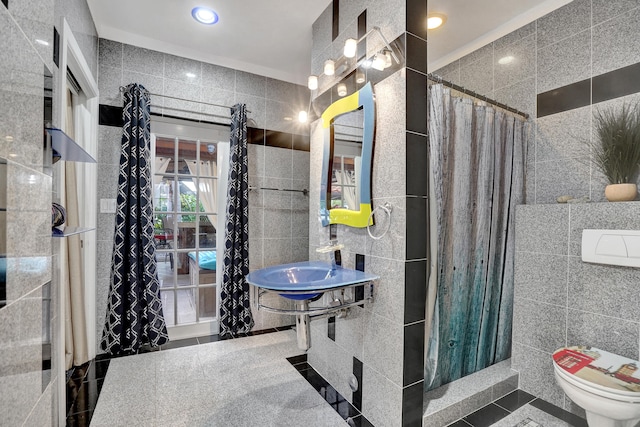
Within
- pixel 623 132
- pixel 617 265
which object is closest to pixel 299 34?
pixel 623 132

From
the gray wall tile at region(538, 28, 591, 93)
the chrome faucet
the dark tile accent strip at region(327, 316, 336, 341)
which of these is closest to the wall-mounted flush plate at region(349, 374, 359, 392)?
the dark tile accent strip at region(327, 316, 336, 341)

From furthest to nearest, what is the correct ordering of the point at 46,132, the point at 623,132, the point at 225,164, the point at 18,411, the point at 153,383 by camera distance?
1. the point at 225,164
2. the point at 153,383
3. the point at 623,132
4. the point at 46,132
5. the point at 18,411

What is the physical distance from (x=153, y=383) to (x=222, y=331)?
0.77m

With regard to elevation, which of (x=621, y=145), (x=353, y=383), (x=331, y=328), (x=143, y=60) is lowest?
(x=353, y=383)

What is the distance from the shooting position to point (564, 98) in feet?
6.67

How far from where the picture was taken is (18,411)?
0.76 m

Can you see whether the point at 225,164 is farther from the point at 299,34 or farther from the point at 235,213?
the point at 299,34

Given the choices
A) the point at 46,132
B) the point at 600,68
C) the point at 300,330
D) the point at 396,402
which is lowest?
the point at 396,402

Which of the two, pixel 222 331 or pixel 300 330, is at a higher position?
pixel 300 330

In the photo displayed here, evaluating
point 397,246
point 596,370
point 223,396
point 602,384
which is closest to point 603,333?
point 596,370

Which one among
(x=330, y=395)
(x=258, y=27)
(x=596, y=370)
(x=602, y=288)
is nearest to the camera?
(x=596, y=370)

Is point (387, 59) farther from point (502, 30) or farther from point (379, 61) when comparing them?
point (502, 30)

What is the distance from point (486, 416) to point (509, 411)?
17 centimetres

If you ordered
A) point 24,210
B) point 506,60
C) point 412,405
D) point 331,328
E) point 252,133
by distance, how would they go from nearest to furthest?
point 24,210, point 412,405, point 331,328, point 506,60, point 252,133
